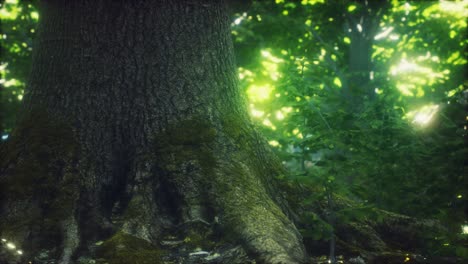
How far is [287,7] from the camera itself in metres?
11.5

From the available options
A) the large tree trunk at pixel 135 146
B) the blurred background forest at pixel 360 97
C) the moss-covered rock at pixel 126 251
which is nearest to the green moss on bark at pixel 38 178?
the large tree trunk at pixel 135 146

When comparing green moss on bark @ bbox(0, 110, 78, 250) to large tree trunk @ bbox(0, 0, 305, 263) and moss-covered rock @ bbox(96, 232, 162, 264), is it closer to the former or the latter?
large tree trunk @ bbox(0, 0, 305, 263)

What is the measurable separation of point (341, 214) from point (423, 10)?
13044 millimetres

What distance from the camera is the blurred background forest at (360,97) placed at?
144 inches

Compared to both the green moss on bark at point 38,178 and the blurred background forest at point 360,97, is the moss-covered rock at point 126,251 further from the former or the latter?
the blurred background forest at point 360,97

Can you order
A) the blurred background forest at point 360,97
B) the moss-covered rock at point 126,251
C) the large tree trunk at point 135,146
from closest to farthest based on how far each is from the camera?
the moss-covered rock at point 126,251, the large tree trunk at point 135,146, the blurred background forest at point 360,97

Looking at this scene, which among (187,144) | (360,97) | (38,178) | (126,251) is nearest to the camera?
(126,251)

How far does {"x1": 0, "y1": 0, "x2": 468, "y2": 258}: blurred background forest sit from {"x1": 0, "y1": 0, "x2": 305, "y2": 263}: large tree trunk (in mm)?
558

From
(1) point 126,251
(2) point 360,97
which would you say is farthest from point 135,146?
(2) point 360,97

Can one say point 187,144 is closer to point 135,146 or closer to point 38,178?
point 135,146

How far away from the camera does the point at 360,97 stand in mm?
8312

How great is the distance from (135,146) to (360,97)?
228 inches

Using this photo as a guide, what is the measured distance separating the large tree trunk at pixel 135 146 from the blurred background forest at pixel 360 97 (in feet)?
1.83

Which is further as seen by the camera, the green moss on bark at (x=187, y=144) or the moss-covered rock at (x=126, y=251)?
the green moss on bark at (x=187, y=144)
